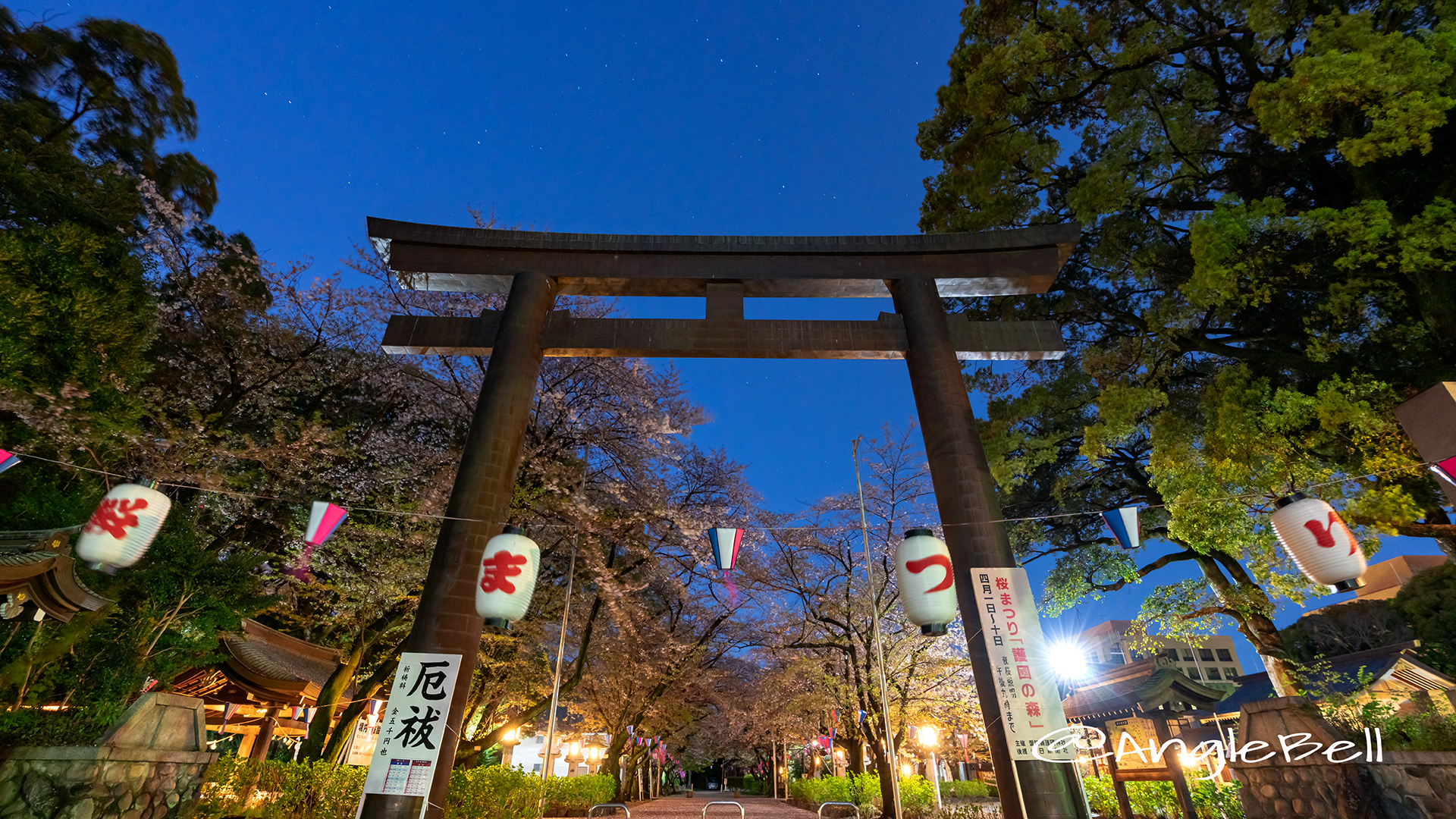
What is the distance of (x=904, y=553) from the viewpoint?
20.6 feet

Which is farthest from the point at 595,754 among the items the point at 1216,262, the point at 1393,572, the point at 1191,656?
the point at 1191,656

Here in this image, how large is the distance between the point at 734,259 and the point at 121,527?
748cm

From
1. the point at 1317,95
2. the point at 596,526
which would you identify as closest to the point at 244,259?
the point at 596,526

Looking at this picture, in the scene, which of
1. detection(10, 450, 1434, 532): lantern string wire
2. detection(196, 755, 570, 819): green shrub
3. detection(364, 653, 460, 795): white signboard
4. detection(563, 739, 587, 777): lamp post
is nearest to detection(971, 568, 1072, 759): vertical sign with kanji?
detection(10, 450, 1434, 532): lantern string wire

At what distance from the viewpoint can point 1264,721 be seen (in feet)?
27.5

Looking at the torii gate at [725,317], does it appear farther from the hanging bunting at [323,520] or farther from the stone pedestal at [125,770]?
the stone pedestal at [125,770]

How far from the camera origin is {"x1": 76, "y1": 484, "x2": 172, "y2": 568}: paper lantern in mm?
5969

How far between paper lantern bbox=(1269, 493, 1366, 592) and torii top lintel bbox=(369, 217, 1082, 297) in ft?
12.7

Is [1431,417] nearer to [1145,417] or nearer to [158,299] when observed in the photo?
[1145,417]

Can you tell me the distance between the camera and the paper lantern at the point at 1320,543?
19.1 ft

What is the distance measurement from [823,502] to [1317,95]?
1408 centimetres

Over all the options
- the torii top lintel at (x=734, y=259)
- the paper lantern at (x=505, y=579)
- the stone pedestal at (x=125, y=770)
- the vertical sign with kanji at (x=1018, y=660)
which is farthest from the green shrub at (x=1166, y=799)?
the stone pedestal at (x=125, y=770)

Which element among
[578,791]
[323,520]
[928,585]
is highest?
[323,520]

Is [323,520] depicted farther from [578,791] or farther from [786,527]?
[578,791]
